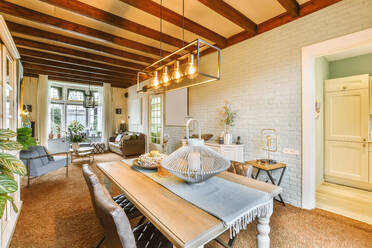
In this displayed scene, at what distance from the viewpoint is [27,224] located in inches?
84.1

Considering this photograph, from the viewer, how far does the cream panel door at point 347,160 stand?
316 cm

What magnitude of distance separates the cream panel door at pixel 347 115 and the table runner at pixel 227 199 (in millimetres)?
3318

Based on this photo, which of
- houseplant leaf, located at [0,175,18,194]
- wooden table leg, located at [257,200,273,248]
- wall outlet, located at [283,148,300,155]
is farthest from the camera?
wall outlet, located at [283,148,300,155]

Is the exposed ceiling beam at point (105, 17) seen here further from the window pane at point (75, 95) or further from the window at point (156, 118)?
the window pane at point (75, 95)

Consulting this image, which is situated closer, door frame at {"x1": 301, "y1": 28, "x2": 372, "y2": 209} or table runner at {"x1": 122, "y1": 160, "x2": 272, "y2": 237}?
table runner at {"x1": 122, "y1": 160, "x2": 272, "y2": 237}

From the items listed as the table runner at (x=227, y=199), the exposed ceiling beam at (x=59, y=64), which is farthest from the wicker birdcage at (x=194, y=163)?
the exposed ceiling beam at (x=59, y=64)

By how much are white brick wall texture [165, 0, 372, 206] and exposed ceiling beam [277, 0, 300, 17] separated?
15 centimetres

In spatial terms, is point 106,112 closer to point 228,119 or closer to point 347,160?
point 228,119

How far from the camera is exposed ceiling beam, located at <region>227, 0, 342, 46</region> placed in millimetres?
2365

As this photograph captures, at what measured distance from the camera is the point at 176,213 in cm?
100

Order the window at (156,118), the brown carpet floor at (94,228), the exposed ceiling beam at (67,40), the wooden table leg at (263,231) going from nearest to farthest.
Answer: the wooden table leg at (263,231)
the brown carpet floor at (94,228)
the exposed ceiling beam at (67,40)
the window at (156,118)

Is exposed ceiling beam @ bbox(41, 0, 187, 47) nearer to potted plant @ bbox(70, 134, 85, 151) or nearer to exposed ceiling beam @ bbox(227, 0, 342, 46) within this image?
exposed ceiling beam @ bbox(227, 0, 342, 46)

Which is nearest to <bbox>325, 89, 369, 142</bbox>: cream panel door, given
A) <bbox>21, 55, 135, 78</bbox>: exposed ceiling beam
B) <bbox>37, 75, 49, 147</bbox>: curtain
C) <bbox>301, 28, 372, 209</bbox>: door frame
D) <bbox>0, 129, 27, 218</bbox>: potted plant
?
<bbox>301, 28, 372, 209</bbox>: door frame

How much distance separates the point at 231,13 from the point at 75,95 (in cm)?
728
